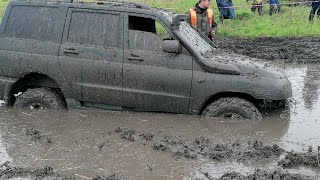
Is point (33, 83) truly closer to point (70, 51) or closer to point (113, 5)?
point (70, 51)

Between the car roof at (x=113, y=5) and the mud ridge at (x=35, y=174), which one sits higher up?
the car roof at (x=113, y=5)

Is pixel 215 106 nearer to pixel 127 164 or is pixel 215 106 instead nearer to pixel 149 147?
pixel 149 147

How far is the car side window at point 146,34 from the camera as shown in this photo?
23.8 feet

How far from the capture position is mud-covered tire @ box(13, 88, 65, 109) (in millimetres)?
7801

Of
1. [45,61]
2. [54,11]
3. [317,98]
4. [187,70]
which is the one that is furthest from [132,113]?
[317,98]

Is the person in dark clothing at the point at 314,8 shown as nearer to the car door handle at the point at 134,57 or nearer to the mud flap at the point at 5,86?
the car door handle at the point at 134,57

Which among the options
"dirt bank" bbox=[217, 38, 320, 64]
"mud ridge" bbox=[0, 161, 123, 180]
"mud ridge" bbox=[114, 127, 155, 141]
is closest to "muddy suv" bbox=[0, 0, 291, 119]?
"mud ridge" bbox=[114, 127, 155, 141]

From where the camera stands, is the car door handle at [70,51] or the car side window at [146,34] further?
the car door handle at [70,51]

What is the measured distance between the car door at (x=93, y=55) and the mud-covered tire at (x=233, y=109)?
1.55m

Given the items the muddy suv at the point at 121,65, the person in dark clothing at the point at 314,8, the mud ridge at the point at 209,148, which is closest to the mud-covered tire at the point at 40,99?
the muddy suv at the point at 121,65

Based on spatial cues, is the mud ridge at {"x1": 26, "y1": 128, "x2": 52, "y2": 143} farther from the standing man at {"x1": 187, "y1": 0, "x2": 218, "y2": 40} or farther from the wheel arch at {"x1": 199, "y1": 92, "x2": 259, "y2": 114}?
the standing man at {"x1": 187, "y1": 0, "x2": 218, "y2": 40}

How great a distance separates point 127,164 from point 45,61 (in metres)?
2.70

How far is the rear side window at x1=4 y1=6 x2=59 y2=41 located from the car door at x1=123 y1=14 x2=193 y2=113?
128 centimetres

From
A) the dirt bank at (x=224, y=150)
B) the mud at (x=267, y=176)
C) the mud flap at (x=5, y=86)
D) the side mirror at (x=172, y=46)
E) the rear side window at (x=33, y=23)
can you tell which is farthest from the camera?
the mud flap at (x=5, y=86)
